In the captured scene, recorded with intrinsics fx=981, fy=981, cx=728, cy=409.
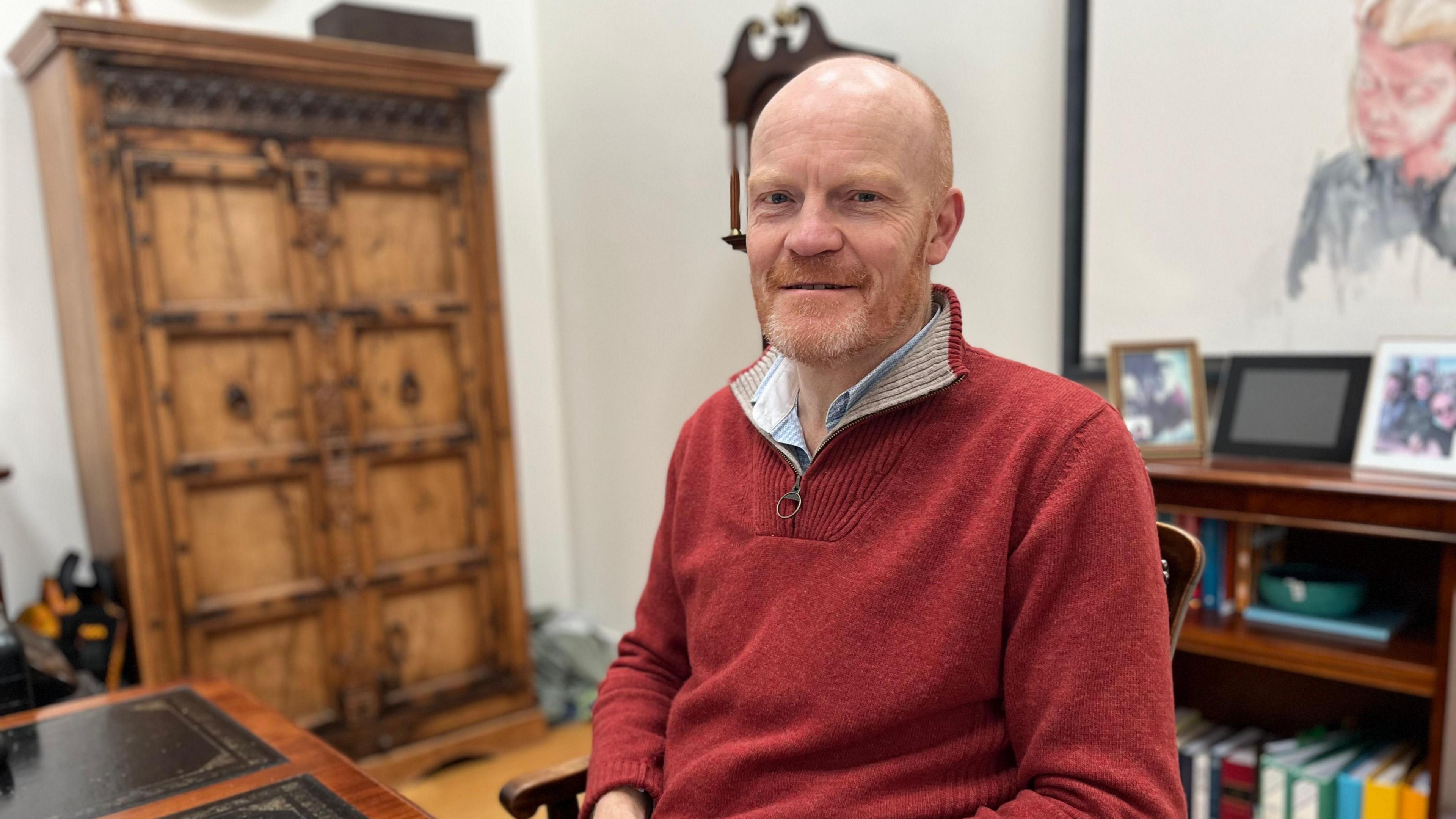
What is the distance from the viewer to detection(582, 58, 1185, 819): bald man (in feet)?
3.06

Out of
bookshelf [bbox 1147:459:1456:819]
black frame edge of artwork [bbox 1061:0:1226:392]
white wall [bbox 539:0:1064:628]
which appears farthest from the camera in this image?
white wall [bbox 539:0:1064:628]

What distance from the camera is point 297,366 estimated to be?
2.61 metres

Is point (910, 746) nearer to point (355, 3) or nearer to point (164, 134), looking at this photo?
point (164, 134)

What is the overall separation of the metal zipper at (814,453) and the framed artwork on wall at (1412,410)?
103cm

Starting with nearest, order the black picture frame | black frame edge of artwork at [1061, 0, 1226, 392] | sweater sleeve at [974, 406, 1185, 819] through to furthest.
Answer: sweater sleeve at [974, 406, 1185, 819], the black picture frame, black frame edge of artwork at [1061, 0, 1226, 392]

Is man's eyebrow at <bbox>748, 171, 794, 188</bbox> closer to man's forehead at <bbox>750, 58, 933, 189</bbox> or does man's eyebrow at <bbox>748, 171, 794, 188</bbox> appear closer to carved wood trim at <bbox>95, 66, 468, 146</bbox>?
man's forehead at <bbox>750, 58, 933, 189</bbox>

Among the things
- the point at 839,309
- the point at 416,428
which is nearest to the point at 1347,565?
the point at 839,309

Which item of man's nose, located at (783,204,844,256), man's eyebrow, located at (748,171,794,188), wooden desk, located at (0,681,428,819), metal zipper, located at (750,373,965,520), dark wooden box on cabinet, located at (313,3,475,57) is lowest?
wooden desk, located at (0,681,428,819)

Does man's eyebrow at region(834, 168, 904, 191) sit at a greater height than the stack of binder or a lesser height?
greater

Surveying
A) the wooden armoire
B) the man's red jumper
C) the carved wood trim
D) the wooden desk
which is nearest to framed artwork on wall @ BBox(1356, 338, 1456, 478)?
the man's red jumper

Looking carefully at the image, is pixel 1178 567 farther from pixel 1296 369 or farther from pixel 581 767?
pixel 1296 369

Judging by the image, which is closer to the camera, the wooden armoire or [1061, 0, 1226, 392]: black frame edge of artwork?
[1061, 0, 1226, 392]: black frame edge of artwork

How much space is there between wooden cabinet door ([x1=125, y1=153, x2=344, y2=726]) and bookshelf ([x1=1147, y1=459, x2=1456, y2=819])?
6.95 feet

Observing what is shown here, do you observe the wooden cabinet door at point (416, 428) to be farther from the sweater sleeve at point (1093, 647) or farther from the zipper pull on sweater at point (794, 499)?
the sweater sleeve at point (1093, 647)
